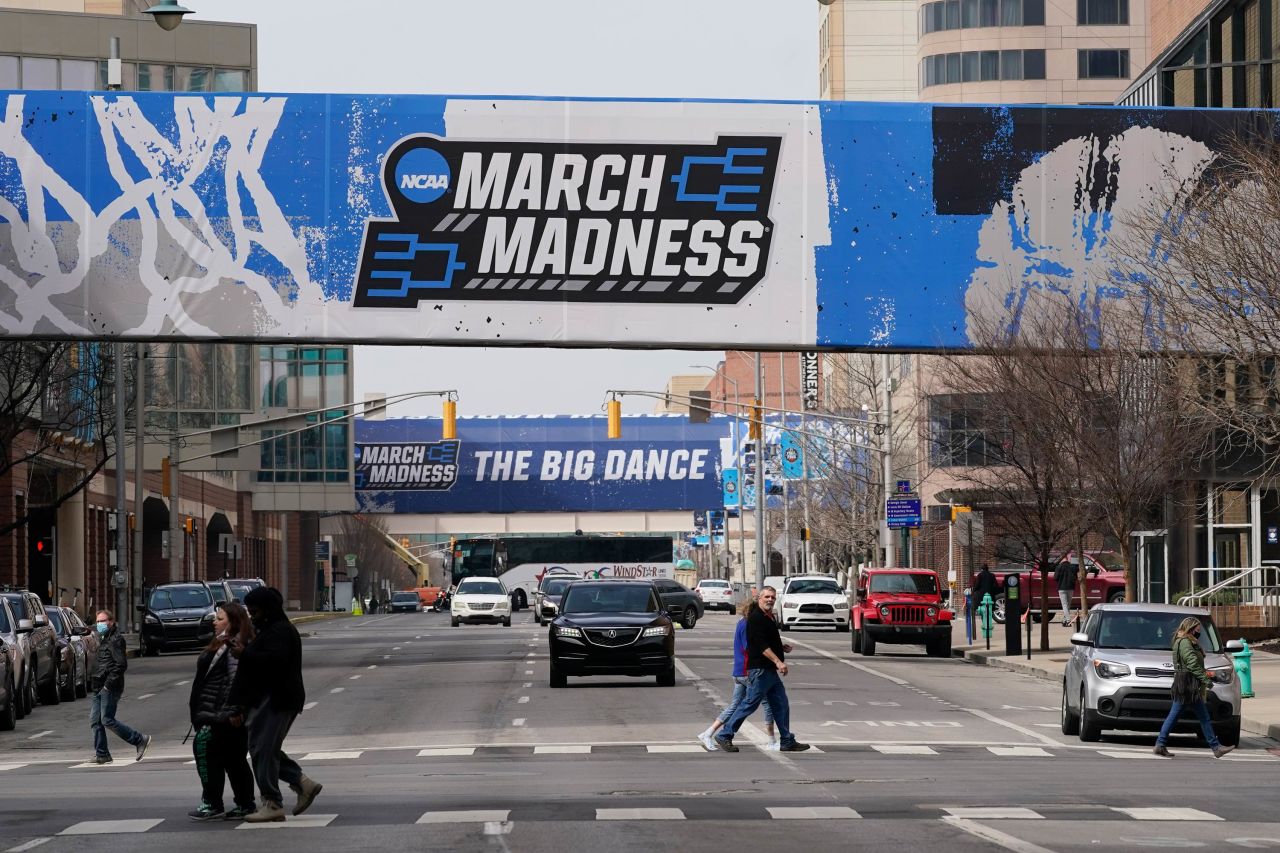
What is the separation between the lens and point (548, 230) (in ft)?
114

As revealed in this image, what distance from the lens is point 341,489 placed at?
10488 centimetres

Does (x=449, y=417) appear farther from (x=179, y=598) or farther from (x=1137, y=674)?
(x=1137, y=674)

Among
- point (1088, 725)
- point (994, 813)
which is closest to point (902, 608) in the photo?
point (1088, 725)

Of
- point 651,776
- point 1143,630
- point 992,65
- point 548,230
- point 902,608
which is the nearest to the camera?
point 651,776

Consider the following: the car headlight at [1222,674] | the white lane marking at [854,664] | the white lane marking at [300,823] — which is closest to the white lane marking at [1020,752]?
the car headlight at [1222,674]

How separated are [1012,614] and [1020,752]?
2044 centimetres

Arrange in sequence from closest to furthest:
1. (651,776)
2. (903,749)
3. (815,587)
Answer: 1. (651,776)
2. (903,749)
3. (815,587)

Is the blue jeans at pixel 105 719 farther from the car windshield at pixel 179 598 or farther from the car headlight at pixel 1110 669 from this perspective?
the car windshield at pixel 179 598

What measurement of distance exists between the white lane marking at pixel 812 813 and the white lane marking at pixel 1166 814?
6.47 feet

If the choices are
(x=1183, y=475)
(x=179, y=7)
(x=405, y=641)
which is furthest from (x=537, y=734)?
(x=405, y=641)

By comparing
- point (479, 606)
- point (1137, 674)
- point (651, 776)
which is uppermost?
point (1137, 674)

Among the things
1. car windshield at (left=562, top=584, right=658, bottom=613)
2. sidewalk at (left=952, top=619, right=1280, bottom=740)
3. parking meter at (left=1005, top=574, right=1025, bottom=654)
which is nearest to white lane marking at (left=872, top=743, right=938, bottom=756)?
sidewalk at (left=952, top=619, right=1280, bottom=740)

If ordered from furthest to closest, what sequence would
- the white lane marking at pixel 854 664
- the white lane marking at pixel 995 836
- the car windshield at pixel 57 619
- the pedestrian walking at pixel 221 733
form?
the white lane marking at pixel 854 664 < the car windshield at pixel 57 619 < the pedestrian walking at pixel 221 733 < the white lane marking at pixel 995 836

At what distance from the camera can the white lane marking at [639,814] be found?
14.9 meters
